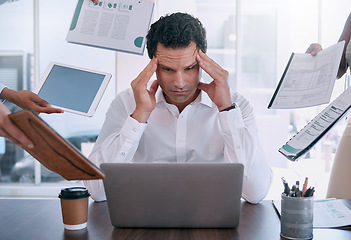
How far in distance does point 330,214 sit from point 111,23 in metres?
1.24

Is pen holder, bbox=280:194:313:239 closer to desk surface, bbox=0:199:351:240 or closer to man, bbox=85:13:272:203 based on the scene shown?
desk surface, bbox=0:199:351:240

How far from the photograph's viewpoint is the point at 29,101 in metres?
1.64

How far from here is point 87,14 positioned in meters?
1.83

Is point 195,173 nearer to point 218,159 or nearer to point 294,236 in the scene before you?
point 294,236

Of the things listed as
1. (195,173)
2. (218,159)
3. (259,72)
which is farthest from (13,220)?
(259,72)

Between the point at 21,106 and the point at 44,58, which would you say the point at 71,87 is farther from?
the point at 44,58

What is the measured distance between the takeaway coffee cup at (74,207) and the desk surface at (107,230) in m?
0.02

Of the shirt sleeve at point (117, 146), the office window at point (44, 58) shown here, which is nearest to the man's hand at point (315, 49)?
the shirt sleeve at point (117, 146)

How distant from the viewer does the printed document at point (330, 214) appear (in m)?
1.10

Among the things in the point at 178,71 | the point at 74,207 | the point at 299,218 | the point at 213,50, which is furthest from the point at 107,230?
the point at 213,50

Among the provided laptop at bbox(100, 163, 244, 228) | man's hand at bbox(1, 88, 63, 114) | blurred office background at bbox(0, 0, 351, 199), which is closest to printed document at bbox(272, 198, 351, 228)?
laptop at bbox(100, 163, 244, 228)

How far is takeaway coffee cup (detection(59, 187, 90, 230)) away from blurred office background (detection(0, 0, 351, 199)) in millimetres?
3797

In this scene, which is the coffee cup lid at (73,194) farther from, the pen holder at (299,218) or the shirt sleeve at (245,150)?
the shirt sleeve at (245,150)

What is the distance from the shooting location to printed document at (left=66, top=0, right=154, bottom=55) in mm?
1794
